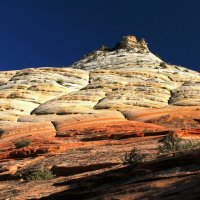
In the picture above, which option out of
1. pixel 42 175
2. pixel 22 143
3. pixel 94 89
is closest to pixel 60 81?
pixel 94 89

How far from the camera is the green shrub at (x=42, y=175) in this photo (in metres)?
19.5

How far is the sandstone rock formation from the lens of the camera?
14336 mm

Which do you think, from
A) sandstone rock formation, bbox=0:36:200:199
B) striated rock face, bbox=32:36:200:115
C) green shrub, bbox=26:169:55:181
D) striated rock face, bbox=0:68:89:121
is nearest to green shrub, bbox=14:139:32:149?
sandstone rock formation, bbox=0:36:200:199

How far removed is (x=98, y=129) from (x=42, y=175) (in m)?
10.6

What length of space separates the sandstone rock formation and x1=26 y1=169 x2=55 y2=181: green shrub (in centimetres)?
43

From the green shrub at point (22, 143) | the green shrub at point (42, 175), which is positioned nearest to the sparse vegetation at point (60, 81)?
the green shrub at point (22, 143)

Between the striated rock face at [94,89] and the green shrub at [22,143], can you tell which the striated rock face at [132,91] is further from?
the green shrub at [22,143]

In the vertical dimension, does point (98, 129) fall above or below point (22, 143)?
above

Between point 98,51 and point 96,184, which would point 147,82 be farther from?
point 98,51

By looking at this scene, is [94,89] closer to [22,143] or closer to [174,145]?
[22,143]

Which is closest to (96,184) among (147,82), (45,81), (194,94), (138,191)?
(138,191)

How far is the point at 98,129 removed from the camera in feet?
98.2

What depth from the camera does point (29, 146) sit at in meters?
27.1

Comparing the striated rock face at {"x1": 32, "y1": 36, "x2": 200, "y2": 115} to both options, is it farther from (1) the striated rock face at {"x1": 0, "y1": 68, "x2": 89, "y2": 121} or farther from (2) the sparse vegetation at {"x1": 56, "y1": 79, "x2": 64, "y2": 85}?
(2) the sparse vegetation at {"x1": 56, "y1": 79, "x2": 64, "y2": 85}
